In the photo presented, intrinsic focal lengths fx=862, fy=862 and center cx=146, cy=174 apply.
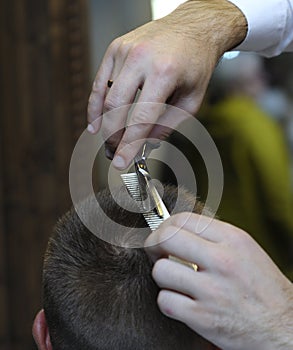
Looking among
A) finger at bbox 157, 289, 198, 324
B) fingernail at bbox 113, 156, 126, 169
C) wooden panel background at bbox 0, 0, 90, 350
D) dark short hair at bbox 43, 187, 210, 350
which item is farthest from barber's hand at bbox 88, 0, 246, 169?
wooden panel background at bbox 0, 0, 90, 350

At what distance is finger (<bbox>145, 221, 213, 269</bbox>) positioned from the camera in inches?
39.6

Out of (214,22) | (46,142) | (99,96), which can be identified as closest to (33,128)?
(46,142)

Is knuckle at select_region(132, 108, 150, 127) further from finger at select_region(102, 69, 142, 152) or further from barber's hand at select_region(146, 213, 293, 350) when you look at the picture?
barber's hand at select_region(146, 213, 293, 350)

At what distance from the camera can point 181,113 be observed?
49.6 inches

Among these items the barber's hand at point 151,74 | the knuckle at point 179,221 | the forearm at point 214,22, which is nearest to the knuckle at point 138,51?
the barber's hand at point 151,74

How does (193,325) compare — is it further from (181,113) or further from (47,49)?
(47,49)

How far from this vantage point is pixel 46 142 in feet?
10.3

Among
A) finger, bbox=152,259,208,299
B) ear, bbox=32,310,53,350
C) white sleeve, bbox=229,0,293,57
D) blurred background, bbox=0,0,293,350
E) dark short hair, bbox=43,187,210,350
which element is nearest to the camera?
finger, bbox=152,259,208,299

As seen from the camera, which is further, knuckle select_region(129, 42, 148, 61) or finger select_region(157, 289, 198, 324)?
knuckle select_region(129, 42, 148, 61)

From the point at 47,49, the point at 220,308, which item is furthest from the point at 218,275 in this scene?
the point at 47,49

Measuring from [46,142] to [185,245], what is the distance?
7.19 ft

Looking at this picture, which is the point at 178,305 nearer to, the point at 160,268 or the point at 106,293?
the point at 160,268

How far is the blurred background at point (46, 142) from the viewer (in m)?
3.12

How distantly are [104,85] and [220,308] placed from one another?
15.4 inches
